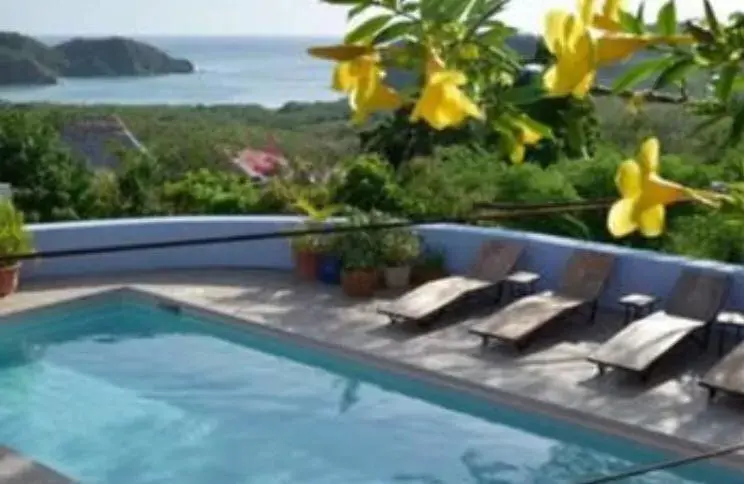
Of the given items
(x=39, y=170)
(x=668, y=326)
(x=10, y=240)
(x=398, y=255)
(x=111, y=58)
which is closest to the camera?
(x=668, y=326)

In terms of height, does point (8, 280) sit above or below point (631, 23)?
below

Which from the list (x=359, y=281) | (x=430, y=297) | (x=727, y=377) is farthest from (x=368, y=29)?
(x=359, y=281)

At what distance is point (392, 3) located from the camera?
2.67 ft

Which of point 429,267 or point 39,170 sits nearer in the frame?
point 429,267

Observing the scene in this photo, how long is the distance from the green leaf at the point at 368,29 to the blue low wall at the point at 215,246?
7.59 metres

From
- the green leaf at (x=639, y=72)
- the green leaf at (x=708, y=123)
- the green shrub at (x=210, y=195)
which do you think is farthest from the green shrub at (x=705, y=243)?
the green leaf at (x=639, y=72)

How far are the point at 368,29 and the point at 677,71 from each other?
0.21 meters

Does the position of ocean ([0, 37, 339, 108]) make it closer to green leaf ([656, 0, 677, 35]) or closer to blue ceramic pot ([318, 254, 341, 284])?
blue ceramic pot ([318, 254, 341, 284])

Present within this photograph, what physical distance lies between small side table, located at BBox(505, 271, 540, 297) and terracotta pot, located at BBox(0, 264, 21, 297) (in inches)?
150

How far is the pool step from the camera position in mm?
4905

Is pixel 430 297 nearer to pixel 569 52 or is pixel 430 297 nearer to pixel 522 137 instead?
pixel 522 137

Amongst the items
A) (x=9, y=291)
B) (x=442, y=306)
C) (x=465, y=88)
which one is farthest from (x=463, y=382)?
(x=465, y=88)

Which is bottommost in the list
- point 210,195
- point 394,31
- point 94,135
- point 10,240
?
point 94,135

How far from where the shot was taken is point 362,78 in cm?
77
